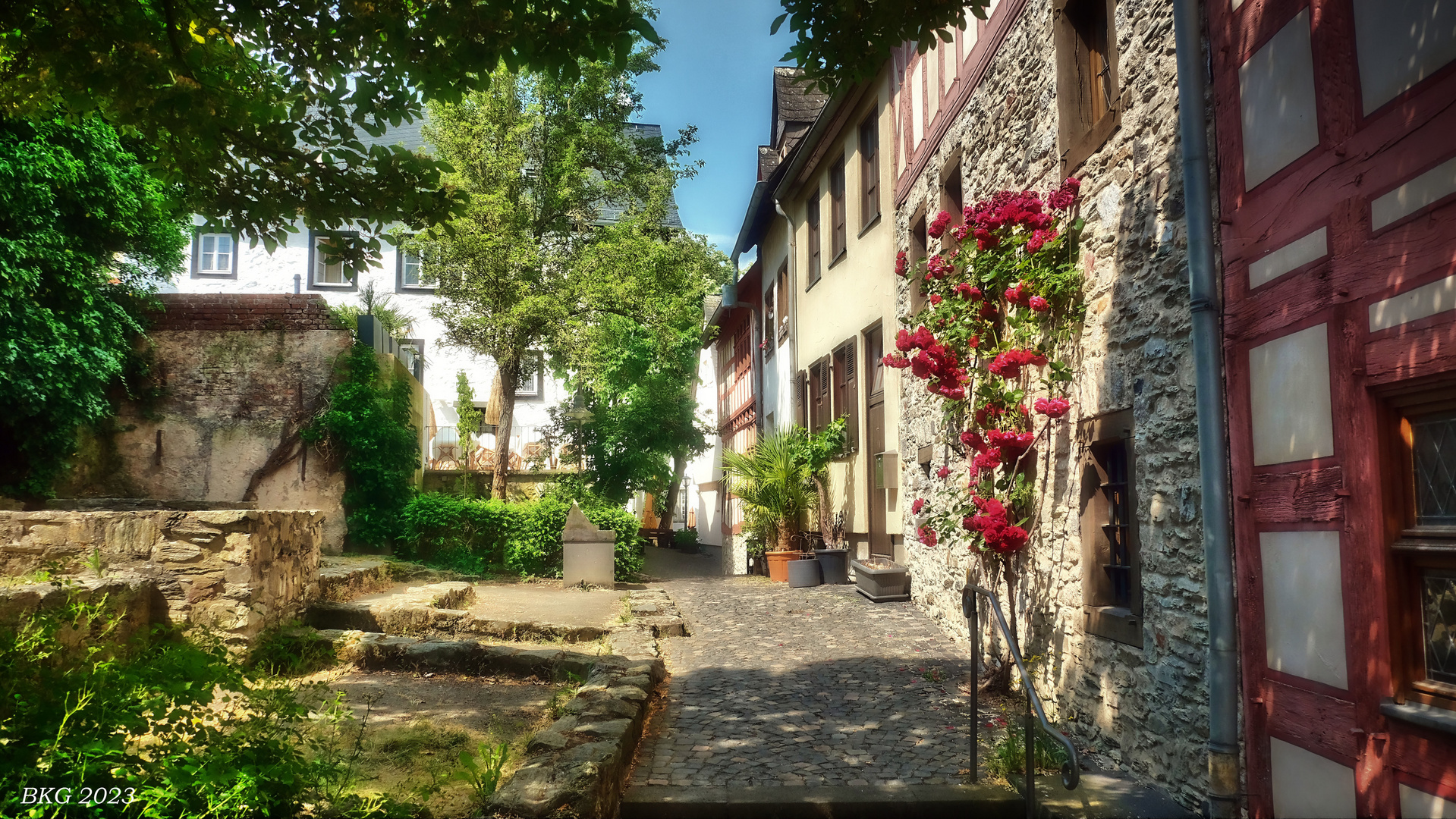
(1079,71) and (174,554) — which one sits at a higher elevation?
(1079,71)

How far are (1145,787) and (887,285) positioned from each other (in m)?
7.66

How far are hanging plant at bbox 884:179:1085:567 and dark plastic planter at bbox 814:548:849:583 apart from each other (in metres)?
5.48

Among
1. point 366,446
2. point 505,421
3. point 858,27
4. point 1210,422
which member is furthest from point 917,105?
point 505,421

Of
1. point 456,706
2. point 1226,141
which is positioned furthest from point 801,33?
point 456,706

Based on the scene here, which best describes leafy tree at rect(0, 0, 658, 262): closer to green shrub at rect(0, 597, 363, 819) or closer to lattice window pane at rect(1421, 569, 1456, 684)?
green shrub at rect(0, 597, 363, 819)

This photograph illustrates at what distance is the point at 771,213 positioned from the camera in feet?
60.0

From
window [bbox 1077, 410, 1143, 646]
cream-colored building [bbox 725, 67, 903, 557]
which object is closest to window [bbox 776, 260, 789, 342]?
cream-colored building [bbox 725, 67, 903, 557]

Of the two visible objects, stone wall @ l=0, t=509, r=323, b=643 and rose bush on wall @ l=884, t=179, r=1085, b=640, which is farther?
stone wall @ l=0, t=509, r=323, b=643

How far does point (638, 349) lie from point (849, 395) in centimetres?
812

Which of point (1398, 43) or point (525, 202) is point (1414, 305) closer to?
point (1398, 43)

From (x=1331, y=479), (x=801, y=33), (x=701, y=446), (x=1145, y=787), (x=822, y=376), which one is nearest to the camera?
(x=1331, y=479)

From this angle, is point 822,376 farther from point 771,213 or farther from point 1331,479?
point 1331,479

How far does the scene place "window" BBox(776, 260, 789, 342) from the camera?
17.4 metres

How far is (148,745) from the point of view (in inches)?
136
